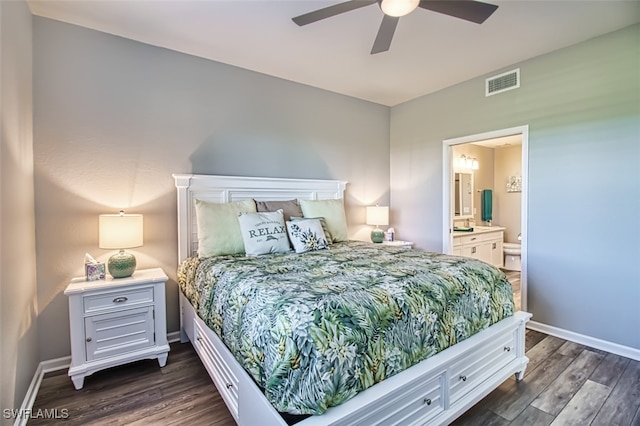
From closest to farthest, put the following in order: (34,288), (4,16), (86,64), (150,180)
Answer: (4,16)
(34,288)
(86,64)
(150,180)

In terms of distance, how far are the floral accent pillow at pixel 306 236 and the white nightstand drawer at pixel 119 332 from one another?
4.17ft

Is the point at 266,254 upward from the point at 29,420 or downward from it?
upward

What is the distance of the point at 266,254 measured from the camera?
2.57 m

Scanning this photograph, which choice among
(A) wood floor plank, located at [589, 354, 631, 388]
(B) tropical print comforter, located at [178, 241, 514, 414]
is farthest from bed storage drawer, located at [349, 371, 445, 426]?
(A) wood floor plank, located at [589, 354, 631, 388]

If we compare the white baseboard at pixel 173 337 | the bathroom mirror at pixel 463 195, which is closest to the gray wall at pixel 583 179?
the bathroom mirror at pixel 463 195

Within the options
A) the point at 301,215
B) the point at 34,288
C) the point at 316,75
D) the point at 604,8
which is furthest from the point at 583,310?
the point at 34,288

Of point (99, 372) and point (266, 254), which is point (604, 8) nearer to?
point (266, 254)

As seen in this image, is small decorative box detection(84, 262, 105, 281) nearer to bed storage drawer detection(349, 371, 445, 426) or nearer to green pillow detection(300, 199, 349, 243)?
green pillow detection(300, 199, 349, 243)

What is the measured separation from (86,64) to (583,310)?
4.86 metres

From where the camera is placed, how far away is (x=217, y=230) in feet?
8.55

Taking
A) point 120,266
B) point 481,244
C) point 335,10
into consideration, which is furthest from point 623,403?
point 120,266

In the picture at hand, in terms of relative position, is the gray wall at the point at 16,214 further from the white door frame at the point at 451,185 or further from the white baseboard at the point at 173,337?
the white door frame at the point at 451,185

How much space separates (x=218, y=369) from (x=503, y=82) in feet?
12.6

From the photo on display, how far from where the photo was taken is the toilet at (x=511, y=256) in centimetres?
544
